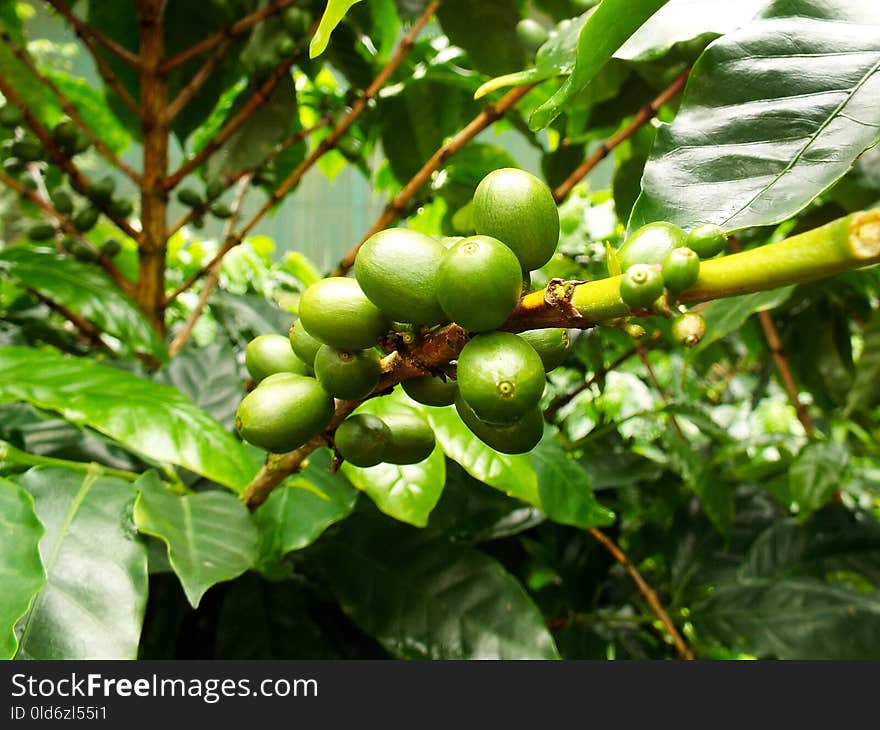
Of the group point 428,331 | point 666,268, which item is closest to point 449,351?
point 428,331

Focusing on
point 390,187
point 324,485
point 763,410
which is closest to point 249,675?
point 324,485

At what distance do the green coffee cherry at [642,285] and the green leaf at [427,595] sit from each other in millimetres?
489

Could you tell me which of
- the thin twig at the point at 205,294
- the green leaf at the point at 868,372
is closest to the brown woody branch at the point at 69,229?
the thin twig at the point at 205,294

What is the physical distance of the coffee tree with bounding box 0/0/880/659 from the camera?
338 mm

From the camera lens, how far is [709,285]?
0.27m

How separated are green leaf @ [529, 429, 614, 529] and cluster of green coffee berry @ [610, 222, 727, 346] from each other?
17.9 inches

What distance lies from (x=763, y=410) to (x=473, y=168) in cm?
183

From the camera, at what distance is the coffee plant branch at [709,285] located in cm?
23

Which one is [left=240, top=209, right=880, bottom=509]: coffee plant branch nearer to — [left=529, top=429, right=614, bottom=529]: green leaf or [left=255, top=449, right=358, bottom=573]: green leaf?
[left=255, top=449, right=358, bottom=573]: green leaf

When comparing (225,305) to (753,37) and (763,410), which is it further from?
(763,410)

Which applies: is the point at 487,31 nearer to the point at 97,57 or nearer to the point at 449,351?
the point at 97,57

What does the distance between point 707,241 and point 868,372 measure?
732 mm

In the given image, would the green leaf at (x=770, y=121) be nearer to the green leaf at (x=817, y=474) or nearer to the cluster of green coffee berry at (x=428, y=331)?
the cluster of green coffee berry at (x=428, y=331)

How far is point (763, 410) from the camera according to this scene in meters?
2.54
